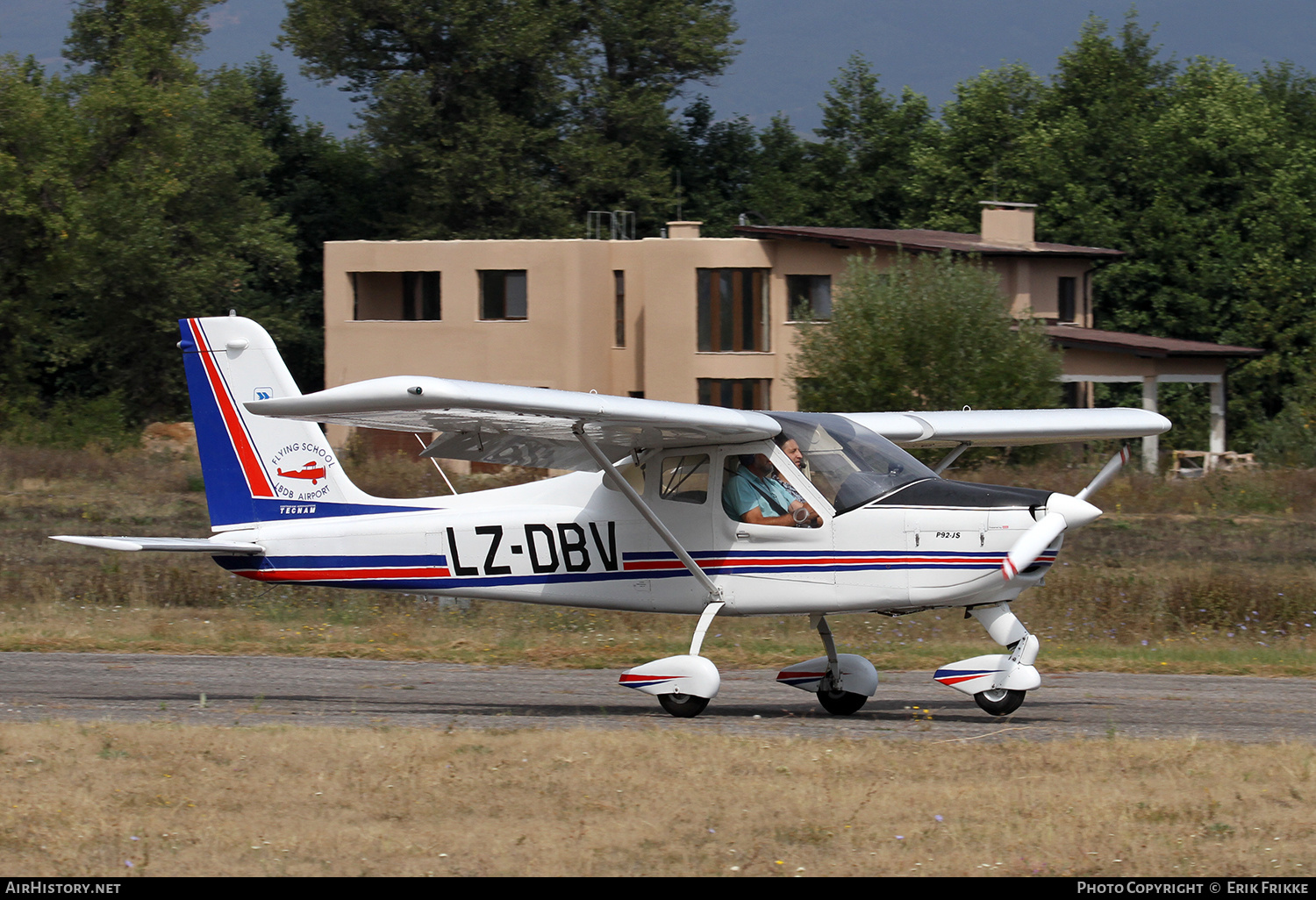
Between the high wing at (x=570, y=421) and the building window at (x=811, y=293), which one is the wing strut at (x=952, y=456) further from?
the building window at (x=811, y=293)

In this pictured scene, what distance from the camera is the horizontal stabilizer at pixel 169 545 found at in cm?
1107

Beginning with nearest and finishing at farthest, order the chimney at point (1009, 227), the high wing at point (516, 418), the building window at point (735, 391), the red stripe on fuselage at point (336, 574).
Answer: the high wing at point (516, 418) → the red stripe on fuselage at point (336, 574) → the building window at point (735, 391) → the chimney at point (1009, 227)

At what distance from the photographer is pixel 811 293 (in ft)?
134

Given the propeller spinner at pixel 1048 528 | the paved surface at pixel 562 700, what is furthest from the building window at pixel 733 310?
the propeller spinner at pixel 1048 528

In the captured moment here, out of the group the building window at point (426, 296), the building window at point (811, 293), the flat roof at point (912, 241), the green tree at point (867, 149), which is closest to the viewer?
the flat roof at point (912, 241)

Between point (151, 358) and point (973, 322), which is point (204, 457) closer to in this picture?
point (973, 322)

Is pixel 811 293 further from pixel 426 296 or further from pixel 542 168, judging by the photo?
pixel 542 168

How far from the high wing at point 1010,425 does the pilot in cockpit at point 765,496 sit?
1486 millimetres

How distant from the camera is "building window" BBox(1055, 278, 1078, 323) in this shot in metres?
42.6

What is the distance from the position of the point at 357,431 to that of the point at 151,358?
17.0m

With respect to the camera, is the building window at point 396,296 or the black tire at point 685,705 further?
the building window at point 396,296

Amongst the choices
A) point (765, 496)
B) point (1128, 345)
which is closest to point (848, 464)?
point (765, 496)

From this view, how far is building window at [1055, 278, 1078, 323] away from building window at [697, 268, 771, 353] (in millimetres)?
8654

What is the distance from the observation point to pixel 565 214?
56094mm
